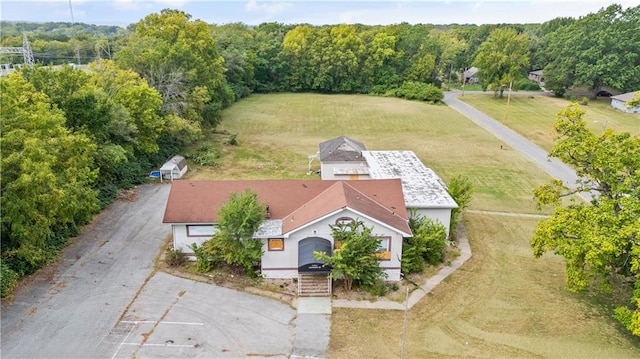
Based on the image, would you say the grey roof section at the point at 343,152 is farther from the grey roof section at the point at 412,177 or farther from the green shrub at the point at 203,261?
the green shrub at the point at 203,261

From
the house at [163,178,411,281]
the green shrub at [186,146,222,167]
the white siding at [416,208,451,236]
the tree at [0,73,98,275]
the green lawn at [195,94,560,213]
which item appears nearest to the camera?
the tree at [0,73,98,275]

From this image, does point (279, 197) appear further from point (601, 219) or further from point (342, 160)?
point (601, 219)

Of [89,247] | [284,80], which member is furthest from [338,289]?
[284,80]

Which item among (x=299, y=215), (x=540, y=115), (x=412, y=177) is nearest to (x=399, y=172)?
(x=412, y=177)

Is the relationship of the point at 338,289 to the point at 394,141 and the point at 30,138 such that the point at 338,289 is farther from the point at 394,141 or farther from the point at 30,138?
the point at 394,141

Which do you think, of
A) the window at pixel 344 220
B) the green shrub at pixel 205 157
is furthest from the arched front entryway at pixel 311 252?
the green shrub at pixel 205 157

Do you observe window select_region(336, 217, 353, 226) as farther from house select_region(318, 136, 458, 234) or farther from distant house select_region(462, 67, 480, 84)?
distant house select_region(462, 67, 480, 84)

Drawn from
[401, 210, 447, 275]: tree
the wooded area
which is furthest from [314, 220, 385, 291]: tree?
the wooded area
